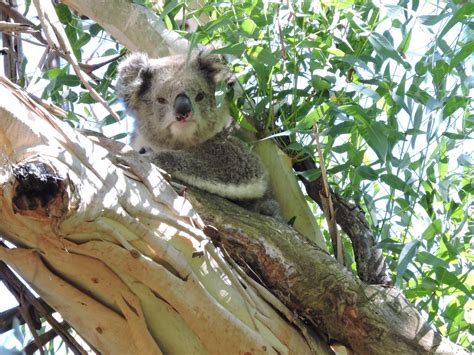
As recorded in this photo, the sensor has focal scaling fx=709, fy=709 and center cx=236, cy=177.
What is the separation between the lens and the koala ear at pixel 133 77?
Answer: 311cm

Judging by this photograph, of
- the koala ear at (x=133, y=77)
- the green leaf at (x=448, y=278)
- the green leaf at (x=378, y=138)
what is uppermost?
the koala ear at (x=133, y=77)

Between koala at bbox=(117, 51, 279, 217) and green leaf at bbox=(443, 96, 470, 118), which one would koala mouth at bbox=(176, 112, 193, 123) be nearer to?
koala at bbox=(117, 51, 279, 217)

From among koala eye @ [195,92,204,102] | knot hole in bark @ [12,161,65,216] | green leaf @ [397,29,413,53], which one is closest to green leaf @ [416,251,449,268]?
green leaf @ [397,29,413,53]

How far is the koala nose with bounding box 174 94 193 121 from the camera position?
318 cm

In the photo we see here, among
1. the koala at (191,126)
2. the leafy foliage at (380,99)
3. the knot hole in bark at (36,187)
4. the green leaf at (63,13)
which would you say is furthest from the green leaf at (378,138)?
the green leaf at (63,13)

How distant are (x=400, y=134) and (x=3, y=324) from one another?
135 centimetres

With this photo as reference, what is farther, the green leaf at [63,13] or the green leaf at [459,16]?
the green leaf at [63,13]

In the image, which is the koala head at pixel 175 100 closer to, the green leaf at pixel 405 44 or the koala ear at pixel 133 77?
the koala ear at pixel 133 77

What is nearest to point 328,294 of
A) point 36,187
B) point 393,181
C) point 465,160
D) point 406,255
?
point 406,255

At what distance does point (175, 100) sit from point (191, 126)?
5.6 inches

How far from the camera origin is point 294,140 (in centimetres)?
266

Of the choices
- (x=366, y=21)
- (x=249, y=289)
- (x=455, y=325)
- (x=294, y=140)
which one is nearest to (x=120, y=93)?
(x=294, y=140)

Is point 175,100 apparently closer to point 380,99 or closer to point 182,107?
point 182,107

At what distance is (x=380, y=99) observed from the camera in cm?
245
